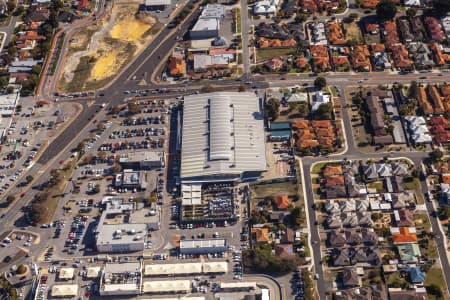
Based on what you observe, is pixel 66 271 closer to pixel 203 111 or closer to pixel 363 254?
pixel 203 111

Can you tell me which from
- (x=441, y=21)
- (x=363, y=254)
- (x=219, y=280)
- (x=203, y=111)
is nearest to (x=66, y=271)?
(x=219, y=280)

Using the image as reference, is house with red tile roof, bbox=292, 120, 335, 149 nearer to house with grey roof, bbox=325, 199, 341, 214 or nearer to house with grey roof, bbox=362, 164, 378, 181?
house with grey roof, bbox=362, 164, 378, 181

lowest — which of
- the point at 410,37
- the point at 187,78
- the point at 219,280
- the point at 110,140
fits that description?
the point at 219,280

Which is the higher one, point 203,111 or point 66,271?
point 203,111

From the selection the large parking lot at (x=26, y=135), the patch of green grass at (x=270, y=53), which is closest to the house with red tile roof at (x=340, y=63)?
the patch of green grass at (x=270, y=53)

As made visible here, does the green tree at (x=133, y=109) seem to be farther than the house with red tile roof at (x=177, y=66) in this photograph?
No

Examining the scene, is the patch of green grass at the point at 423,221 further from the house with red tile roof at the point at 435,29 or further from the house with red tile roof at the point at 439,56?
the house with red tile roof at the point at 435,29

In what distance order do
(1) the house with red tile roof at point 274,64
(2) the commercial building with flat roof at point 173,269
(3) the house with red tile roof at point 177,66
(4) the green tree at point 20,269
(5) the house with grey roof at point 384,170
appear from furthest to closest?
1. (3) the house with red tile roof at point 177,66
2. (1) the house with red tile roof at point 274,64
3. (5) the house with grey roof at point 384,170
4. (4) the green tree at point 20,269
5. (2) the commercial building with flat roof at point 173,269

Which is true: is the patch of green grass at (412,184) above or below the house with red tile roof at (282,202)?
above
